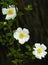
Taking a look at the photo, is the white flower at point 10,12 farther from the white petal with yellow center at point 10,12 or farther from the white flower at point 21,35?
the white flower at point 21,35

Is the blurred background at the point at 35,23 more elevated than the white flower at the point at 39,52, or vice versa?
the blurred background at the point at 35,23

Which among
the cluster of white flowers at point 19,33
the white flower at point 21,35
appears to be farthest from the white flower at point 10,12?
the white flower at point 21,35

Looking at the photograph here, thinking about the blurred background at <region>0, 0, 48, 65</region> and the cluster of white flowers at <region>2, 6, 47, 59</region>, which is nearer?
the cluster of white flowers at <region>2, 6, 47, 59</region>

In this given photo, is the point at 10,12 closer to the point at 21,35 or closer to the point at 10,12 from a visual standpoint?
the point at 10,12

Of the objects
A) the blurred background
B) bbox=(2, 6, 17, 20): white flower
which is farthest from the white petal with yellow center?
the blurred background

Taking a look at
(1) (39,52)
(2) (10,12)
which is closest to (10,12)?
(2) (10,12)

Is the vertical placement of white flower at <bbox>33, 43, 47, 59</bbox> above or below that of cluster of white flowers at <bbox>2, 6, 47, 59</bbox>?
below

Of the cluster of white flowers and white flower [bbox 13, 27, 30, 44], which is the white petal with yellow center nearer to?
the cluster of white flowers

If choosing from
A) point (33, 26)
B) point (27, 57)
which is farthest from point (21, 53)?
point (33, 26)
